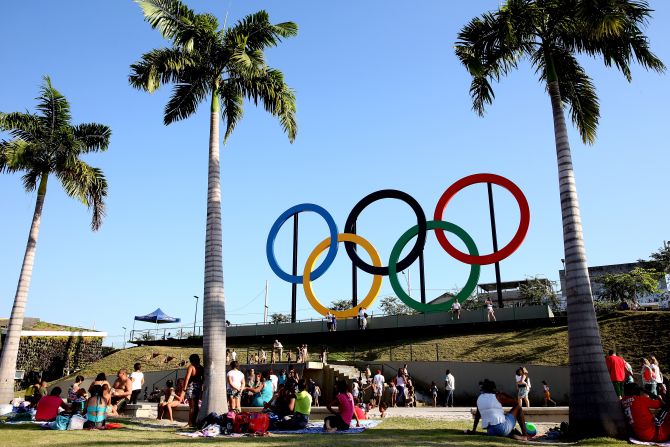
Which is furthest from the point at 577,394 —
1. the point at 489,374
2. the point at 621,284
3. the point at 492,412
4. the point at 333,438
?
the point at 621,284

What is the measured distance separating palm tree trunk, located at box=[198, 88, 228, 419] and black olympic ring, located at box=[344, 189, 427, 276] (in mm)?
16833

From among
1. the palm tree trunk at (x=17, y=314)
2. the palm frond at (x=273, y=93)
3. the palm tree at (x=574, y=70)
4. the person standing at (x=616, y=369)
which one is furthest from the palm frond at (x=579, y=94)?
the palm tree trunk at (x=17, y=314)

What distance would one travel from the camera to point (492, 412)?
10.6 meters

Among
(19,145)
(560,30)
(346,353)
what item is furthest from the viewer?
(346,353)

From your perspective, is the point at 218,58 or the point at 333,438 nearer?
the point at 333,438

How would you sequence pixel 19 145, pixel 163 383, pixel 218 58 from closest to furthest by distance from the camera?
pixel 218 58
pixel 19 145
pixel 163 383

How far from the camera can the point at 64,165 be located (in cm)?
2184

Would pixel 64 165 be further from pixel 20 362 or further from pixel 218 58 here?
pixel 20 362

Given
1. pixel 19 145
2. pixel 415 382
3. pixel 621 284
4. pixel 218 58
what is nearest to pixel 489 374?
pixel 415 382

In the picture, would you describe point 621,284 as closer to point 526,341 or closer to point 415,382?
point 526,341

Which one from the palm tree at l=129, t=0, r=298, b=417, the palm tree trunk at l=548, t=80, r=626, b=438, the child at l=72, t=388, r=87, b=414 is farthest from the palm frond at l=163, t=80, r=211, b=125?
the palm tree trunk at l=548, t=80, r=626, b=438

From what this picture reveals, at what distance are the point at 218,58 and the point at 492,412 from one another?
12723 millimetres

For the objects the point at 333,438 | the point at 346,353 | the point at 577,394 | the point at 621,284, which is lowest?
the point at 333,438

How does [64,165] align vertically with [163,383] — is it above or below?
above
